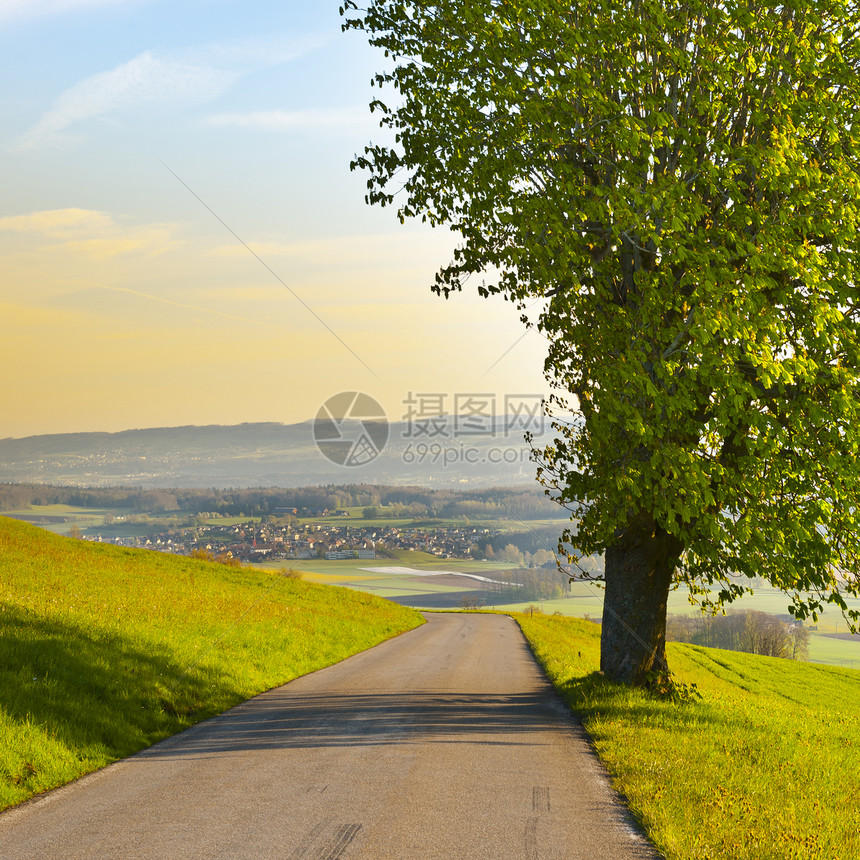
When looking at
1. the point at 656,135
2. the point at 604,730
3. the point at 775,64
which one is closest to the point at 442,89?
the point at 656,135

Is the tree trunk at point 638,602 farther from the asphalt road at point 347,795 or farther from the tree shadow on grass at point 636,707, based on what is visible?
the asphalt road at point 347,795

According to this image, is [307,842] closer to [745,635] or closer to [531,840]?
[531,840]

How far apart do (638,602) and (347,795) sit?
1053 cm

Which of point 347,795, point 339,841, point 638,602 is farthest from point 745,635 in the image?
point 339,841

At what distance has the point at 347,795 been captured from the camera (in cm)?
930

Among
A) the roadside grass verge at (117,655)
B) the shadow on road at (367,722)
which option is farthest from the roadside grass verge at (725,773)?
the roadside grass verge at (117,655)

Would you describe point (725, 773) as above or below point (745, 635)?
above

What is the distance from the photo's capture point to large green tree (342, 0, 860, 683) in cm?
1333

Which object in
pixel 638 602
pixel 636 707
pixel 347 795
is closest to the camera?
pixel 347 795

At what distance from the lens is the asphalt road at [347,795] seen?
7609mm

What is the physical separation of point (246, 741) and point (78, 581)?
20.1m

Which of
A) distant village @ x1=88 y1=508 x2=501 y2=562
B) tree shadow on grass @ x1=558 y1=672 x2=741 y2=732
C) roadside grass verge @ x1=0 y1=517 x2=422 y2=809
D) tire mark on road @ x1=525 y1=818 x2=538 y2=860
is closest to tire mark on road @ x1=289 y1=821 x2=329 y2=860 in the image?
tire mark on road @ x1=525 y1=818 x2=538 y2=860

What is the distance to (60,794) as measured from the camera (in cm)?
940

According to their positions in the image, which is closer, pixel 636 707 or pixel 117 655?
pixel 636 707
